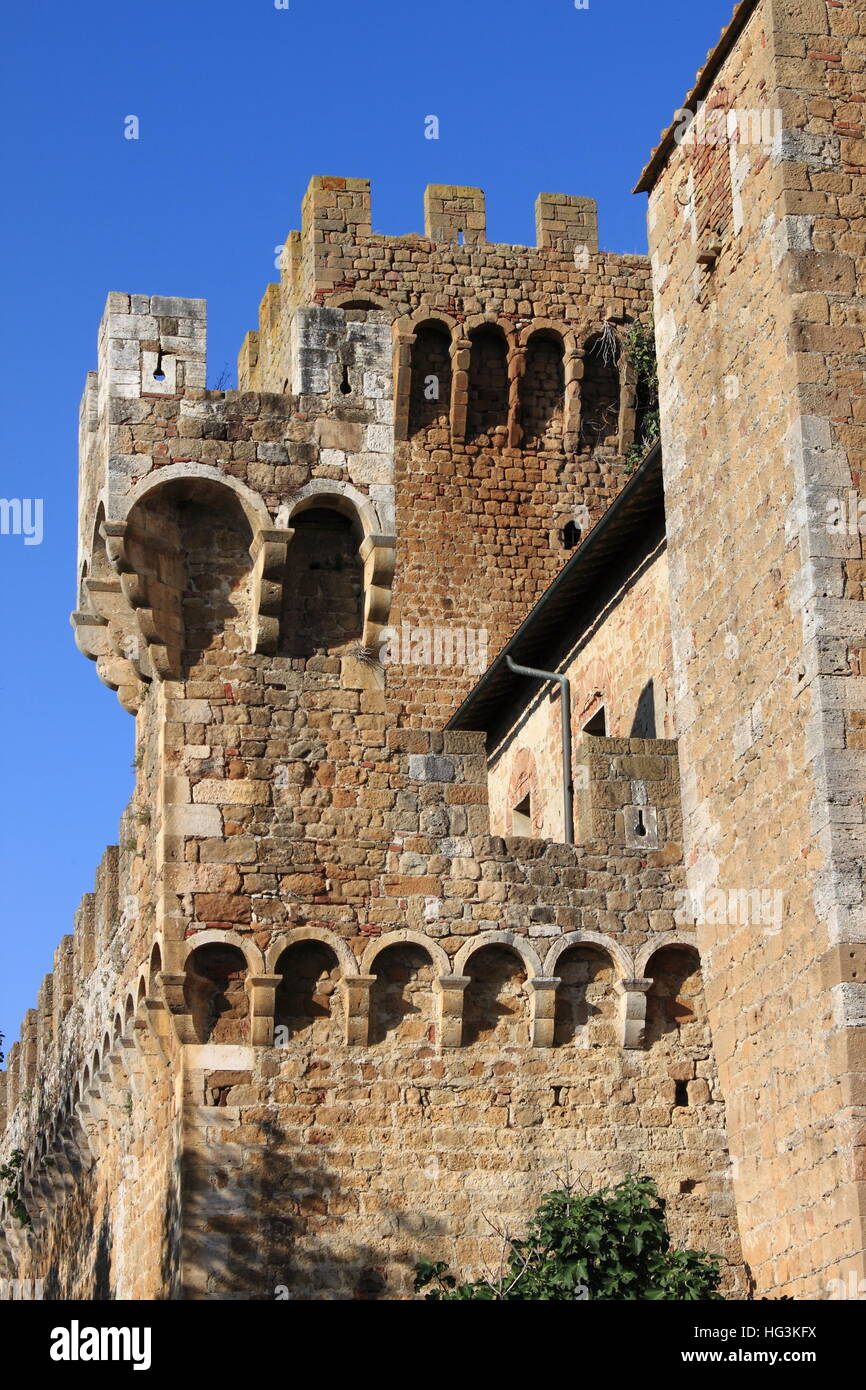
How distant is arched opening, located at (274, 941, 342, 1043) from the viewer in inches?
562

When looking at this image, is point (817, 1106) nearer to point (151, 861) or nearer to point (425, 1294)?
point (425, 1294)

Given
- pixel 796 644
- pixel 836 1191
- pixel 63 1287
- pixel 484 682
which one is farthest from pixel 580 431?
pixel 836 1191

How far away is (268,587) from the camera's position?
15.0 meters

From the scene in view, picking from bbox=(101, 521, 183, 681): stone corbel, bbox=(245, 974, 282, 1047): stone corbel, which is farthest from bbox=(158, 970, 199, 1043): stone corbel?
bbox=(101, 521, 183, 681): stone corbel

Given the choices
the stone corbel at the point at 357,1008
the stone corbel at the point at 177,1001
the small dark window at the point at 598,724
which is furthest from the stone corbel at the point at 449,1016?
the small dark window at the point at 598,724

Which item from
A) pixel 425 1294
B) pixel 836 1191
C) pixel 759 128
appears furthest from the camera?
pixel 759 128

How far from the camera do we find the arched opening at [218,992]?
1415 centimetres

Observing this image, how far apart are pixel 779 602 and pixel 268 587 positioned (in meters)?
3.09

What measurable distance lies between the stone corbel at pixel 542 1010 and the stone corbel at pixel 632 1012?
0.43m

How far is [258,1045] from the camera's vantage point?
14.1 metres

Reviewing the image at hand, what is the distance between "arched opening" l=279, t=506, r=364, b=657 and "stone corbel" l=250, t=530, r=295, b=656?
0.13 m

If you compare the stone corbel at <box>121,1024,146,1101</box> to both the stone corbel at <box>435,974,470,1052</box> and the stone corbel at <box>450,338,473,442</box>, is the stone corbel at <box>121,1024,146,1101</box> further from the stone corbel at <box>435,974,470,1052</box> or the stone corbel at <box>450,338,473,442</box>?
the stone corbel at <box>450,338,473,442</box>

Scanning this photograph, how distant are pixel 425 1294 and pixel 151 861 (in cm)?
307

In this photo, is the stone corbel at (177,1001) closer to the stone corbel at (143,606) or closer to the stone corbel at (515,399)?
the stone corbel at (143,606)
